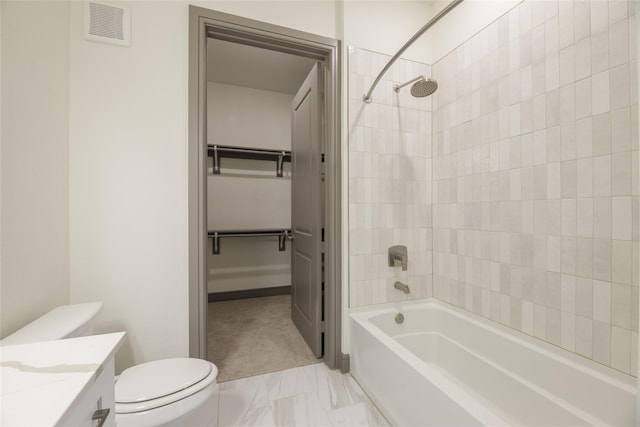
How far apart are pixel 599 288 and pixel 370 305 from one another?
110 centimetres

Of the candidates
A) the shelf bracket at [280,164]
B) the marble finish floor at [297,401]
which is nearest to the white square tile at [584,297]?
the marble finish floor at [297,401]

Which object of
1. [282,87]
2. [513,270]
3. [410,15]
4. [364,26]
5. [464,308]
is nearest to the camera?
[513,270]

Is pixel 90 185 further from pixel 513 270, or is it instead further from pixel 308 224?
pixel 513 270

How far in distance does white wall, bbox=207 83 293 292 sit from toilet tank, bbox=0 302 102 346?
1.97 metres

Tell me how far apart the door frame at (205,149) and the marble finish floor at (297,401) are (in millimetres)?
171

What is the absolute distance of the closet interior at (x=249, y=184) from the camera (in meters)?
2.79

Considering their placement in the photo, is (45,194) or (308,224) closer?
(45,194)

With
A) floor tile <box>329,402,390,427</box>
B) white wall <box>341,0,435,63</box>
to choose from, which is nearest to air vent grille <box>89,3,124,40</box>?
white wall <box>341,0,435,63</box>

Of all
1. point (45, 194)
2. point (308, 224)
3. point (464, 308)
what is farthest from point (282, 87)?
point (464, 308)

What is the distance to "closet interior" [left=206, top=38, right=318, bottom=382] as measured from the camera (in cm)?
279

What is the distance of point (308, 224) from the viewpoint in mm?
2035

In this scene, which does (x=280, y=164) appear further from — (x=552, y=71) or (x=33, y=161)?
(x=552, y=71)

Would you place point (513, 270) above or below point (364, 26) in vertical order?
below

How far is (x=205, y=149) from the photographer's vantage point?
1.53 metres
